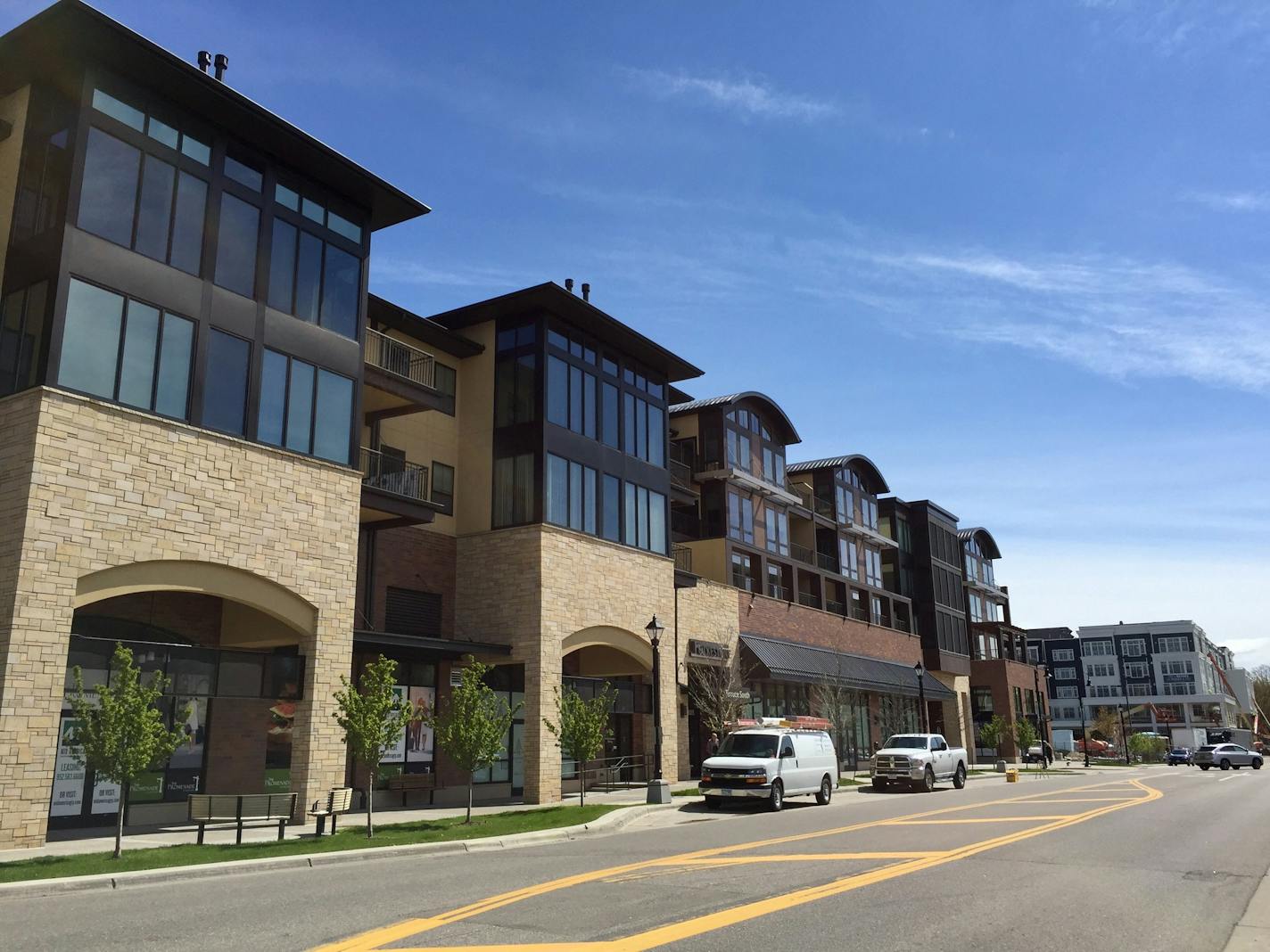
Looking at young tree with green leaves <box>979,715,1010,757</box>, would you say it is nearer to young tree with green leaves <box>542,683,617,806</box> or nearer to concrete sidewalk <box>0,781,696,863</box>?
concrete sidewalk <box>0,781,696,863</box>

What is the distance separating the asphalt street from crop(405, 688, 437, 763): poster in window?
1071cm

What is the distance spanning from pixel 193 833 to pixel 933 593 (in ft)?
187

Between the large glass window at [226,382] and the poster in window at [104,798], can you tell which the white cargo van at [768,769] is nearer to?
the poster in window at [104,798]

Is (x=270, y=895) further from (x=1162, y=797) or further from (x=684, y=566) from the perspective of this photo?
(x=684, y=566)

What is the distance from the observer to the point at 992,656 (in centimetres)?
7888

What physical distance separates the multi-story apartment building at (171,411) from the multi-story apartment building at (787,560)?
64.2 ft

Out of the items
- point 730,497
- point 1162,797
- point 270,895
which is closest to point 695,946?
point 270,895

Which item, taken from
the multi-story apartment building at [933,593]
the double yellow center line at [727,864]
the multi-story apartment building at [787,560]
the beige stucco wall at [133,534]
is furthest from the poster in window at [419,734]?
the multi-story apartment building at [933,593]

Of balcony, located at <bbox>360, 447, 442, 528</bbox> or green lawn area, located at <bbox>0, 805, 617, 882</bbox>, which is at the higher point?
balcony, located at <bbox>360, 447, 442, 528</bbox>

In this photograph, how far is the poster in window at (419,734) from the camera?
27.7m

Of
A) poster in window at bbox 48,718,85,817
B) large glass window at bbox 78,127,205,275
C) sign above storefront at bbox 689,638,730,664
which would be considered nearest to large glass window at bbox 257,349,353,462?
large glass window at bbox 78,127,205,275

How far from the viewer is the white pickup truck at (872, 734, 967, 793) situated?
1280 inches

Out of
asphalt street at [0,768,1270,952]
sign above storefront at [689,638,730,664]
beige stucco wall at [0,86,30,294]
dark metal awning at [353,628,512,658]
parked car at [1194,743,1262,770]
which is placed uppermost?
beige stucco wall at [0,86,30,294]

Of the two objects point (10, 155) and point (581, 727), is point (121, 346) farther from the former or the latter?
point (581, 727)
